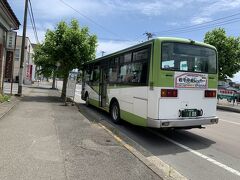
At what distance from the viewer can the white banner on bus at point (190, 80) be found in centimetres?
876

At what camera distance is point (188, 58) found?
29.7ft

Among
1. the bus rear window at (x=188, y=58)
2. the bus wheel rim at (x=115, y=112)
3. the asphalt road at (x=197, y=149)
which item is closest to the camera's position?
the asphalt road at (x=197, y=149)

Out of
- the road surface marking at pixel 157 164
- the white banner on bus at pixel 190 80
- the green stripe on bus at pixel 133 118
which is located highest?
the white banner on bus at pixel 190 80

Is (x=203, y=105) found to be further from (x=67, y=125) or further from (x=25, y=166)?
(x=25, y=166)

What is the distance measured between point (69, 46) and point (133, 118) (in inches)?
464

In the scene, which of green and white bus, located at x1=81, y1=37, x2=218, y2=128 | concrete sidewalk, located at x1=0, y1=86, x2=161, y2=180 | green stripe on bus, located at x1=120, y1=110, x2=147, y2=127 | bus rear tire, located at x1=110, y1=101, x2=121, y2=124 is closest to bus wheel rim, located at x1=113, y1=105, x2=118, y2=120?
bus rear tire, located at x1=110, y1=101, x2=121, y2=124

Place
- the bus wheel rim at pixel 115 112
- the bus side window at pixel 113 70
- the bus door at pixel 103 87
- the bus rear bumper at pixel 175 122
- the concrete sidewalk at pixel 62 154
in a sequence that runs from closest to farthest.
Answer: the concrete sidewalk at pixel 62 154 < the bus rear bumper at pixel 175 122 < the bus wheel rim at pixel 115 112 < the bus side window at pixel 113 70 < the bus door at pixel 103 87

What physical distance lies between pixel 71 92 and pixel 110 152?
1219 cm

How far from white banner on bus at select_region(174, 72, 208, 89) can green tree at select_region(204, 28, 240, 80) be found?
60.1 feet

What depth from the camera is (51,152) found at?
22.0ft

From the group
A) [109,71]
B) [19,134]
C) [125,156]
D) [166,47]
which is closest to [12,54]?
[109,71]

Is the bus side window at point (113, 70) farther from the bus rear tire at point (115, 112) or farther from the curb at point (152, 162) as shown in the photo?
the curb at point (152, 162)

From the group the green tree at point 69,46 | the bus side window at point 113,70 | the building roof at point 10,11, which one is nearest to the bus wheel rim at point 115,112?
the bus side window at point 113,70

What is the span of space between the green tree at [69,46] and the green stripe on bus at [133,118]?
10272 mm
